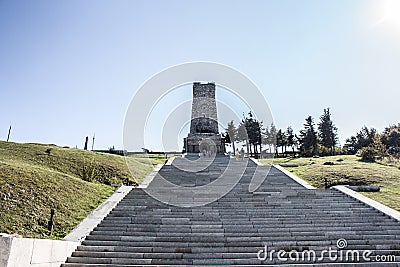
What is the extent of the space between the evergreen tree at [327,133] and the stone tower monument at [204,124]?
18.1 meters

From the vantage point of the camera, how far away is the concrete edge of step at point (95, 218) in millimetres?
7180

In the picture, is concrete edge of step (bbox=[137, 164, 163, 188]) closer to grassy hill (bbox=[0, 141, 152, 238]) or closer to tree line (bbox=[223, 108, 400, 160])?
grassy hill (bbox=[0, 141, 152, 238])

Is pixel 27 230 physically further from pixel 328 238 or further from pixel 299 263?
pixel 328 238

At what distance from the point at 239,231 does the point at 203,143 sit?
23811 mm

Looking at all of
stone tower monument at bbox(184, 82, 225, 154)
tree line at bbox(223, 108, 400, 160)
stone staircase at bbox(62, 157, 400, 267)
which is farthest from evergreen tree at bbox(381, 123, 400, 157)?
stone staircase at bbox(62, 157, 400, 267)

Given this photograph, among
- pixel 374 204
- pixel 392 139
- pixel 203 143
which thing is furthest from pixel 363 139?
pixel 374 204

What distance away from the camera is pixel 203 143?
3159cm

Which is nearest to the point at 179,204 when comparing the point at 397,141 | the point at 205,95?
the point at 205,95

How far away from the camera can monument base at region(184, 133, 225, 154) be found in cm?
3148

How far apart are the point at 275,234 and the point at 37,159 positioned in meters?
11.7

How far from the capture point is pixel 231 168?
18.0 m

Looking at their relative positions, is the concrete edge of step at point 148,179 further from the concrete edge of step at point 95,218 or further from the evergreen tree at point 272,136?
the evergreen tree at point 272,136

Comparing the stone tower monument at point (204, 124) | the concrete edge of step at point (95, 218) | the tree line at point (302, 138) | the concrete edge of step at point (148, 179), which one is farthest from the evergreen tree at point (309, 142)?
the concrete edge of step at point (95, 218)

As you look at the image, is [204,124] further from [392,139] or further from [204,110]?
[392,139]
